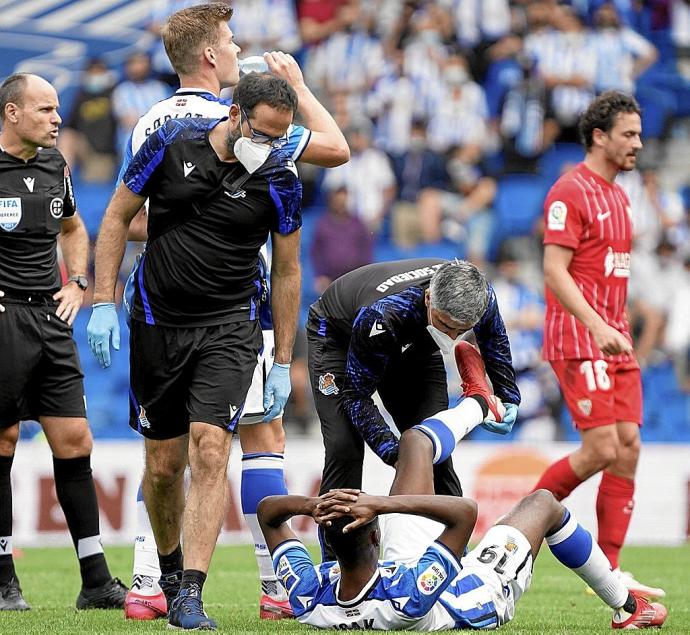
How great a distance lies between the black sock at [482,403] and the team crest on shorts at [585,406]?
2344mm

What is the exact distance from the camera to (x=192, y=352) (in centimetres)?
593

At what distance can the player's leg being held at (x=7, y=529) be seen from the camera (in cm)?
674

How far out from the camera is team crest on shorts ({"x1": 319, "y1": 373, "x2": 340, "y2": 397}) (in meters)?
6.40

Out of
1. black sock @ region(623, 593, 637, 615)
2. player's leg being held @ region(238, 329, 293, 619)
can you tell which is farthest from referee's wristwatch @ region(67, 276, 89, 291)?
black sock @ region(623, 593, 637, 615)

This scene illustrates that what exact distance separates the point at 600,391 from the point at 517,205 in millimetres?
9301

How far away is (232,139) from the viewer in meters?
5.75

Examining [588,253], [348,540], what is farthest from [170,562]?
[588,253]

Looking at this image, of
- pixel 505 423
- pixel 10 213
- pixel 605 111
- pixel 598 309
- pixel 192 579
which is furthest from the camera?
pixel 605 111

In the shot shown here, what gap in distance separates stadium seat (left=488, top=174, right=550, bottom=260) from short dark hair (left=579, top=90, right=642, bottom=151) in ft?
27.5

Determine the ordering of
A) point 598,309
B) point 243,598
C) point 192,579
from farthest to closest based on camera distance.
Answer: point 598,309
point 243,598
point 192,579

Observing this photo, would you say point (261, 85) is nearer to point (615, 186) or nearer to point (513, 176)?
point (615, 186)

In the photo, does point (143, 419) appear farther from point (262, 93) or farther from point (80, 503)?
point (262, 93)

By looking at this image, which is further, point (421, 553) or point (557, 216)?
point (557, 216)

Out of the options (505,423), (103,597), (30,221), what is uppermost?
(30,221)
